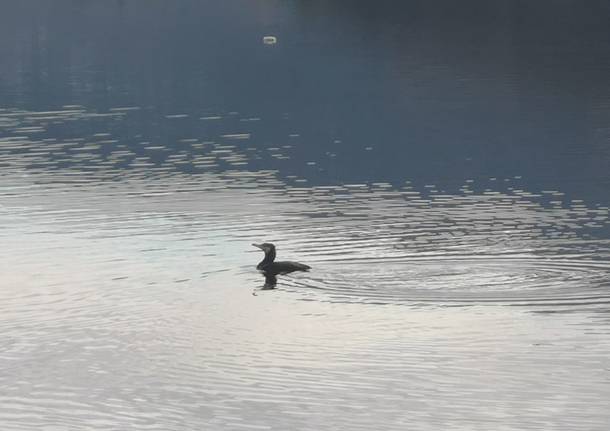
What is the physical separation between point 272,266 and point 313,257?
3.42 meters

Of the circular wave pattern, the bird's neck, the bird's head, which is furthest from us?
the bird's head

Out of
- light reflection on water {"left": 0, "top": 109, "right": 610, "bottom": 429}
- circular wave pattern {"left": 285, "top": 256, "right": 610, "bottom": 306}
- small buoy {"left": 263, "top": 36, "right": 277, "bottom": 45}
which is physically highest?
circular wave pattern {"left": 285, "top": 256, "right": 610, "bottom": 306}

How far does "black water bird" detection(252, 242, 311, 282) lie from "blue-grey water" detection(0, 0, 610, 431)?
29 cm

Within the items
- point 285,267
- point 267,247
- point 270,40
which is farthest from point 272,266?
point 270,40

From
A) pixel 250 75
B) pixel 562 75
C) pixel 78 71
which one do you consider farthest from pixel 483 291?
pixel 78 71

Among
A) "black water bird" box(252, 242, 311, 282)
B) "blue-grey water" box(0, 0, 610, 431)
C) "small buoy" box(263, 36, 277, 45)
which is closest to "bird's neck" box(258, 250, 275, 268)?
"black water bird" box(252, 242, 311, 282)

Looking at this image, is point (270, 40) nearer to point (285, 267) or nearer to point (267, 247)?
point (267, 247)

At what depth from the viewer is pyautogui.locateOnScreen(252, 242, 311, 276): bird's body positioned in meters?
49.5

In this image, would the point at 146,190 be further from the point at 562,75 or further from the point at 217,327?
the point at 562,75

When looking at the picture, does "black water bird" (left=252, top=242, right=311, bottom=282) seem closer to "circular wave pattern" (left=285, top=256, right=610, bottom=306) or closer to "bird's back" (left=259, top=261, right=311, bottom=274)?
"bird's back" (left=259, top=261, right=311, bottom=274)

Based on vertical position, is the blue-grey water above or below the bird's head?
below

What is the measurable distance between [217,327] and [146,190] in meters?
28.2

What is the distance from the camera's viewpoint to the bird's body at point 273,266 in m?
49.5

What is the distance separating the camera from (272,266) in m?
49.8
